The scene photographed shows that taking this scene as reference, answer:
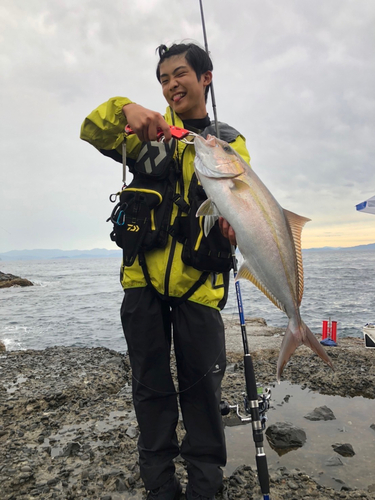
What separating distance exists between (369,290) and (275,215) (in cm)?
2941

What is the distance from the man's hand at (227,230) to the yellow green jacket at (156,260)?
35 centimetres

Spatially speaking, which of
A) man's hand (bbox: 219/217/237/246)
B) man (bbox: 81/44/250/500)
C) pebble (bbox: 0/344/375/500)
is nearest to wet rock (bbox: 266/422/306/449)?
pebble (bbox: 0/344/375/500)

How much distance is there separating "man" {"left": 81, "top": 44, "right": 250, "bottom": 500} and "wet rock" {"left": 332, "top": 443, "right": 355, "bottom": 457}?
178 centimetres

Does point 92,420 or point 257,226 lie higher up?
point 257,226

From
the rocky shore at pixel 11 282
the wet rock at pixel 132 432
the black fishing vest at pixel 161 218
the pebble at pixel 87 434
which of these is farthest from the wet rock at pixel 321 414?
the rocky shore at pixel 11 282

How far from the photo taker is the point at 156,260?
102 inches

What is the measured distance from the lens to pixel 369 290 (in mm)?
27672

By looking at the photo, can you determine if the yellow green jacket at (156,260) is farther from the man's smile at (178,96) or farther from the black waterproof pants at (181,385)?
the man's smile at (178,96)

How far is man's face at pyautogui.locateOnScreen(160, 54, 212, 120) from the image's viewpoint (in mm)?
2807

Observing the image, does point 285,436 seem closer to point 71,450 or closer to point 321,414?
point 321,414

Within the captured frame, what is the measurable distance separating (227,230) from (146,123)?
94cm

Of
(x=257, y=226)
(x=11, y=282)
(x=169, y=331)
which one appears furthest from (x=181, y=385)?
(x=11, y=282)

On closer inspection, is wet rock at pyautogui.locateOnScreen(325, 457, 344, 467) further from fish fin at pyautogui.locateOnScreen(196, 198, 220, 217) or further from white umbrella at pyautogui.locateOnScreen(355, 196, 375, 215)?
white umbrella at pyautogui.locateOnScreen(355, 196, 375, 215)

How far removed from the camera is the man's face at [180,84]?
9.21 ft
